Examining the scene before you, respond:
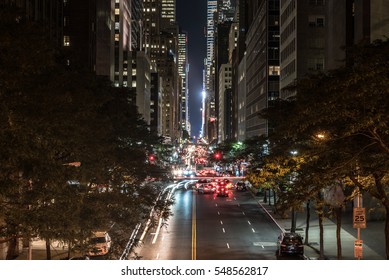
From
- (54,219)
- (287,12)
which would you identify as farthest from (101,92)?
(287,12)

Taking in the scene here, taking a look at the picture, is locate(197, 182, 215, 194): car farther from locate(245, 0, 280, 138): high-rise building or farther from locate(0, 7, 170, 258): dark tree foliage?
locate(0, 7, 170, 258): dark tree foliage

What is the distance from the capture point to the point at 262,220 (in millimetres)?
55406

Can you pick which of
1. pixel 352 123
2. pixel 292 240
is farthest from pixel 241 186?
pixel 352 123

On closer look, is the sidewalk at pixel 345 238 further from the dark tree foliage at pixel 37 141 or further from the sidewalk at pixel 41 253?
the dark tree foliage at pixel 37 141

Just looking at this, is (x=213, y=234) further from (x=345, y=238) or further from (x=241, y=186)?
(x=241, y=186)

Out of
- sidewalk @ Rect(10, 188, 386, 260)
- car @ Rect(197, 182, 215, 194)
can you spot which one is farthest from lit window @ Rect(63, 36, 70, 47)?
sidewalk @ Rect(10, 188, 386, 260)

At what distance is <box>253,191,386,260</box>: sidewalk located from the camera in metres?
35.3

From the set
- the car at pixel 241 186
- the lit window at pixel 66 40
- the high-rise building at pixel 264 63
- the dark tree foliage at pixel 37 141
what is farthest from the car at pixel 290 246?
the high-rise building at pixel 264 63

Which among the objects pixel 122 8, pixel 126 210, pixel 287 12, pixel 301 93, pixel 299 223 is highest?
pixel 122 8

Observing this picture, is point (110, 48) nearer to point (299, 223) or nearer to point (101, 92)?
point (299, 223)

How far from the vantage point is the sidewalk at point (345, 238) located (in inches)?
1391

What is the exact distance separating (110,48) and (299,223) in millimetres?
74691

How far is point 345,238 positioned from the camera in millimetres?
41938

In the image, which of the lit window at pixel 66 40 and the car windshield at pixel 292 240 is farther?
the lit window at pixel 66 40
